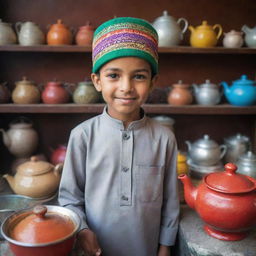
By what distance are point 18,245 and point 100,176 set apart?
0.36 meters

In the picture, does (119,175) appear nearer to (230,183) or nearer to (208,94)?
(230,183)

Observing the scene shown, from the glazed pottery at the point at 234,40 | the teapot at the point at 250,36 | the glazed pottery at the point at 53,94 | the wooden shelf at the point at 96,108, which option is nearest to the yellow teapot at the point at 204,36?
the glazed pottery at the point at 234,40

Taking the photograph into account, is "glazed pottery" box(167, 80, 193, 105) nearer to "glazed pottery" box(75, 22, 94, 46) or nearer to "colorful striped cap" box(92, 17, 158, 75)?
"glazed pottery" box(75, 22, 94, 46)

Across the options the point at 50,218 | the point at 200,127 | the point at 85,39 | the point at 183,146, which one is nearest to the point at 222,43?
the point at 200,127

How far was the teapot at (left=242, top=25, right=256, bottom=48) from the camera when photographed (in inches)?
64.2

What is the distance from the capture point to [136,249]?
914mm

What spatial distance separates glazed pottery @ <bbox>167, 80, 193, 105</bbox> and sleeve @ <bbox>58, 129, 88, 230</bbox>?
0.89 m

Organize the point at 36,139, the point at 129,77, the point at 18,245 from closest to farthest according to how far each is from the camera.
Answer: the point at 18,245 → the point at 129,77 → the point at 36,139

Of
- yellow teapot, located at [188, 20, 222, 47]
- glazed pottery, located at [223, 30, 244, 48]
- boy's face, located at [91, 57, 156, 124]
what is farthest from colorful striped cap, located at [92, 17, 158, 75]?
glazed pottery, located at [223, 30, 244, 48]

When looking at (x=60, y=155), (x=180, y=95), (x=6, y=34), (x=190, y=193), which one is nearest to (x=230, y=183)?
(x=190, y=193)

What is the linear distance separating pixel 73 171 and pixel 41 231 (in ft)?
0.97

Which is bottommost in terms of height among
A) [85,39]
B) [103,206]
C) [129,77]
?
[103,206]

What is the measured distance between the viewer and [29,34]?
5.13 feet

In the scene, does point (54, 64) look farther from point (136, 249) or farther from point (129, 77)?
point (136, 249)
